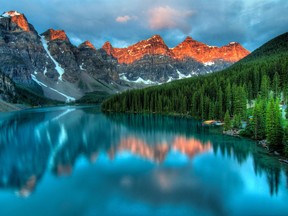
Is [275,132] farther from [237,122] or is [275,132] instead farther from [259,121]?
[237,122]

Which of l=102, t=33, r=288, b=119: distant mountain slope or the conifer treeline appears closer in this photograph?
the conifer treeline

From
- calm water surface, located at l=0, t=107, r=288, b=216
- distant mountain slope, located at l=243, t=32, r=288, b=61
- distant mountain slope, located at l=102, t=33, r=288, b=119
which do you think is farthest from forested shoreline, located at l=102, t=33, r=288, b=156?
calm water surface, located at l=0, t=107, r=288, b=216

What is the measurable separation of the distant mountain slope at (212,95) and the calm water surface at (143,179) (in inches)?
1348

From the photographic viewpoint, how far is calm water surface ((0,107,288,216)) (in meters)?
24.9

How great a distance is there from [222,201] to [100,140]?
39761mm

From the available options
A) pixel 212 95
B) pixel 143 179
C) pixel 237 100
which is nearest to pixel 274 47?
pixel 212 95

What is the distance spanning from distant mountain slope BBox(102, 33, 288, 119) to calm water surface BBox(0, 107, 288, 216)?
112 ft

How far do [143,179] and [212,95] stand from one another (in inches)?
3078

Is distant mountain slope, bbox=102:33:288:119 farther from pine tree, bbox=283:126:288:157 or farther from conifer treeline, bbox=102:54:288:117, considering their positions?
pine tree, bbox=283:126:288:157

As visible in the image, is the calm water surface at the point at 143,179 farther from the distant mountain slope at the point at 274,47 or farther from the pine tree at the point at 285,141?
the distant mountain slope at the point at 274,47

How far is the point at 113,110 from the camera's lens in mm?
154250

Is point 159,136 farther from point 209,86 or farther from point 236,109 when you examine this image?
point 209,86

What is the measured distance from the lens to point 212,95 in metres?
105

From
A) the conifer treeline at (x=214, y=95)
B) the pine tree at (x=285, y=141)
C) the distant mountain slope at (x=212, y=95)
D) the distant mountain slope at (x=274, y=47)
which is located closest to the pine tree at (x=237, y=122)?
the conifer treeline at (x=214, y=95)
